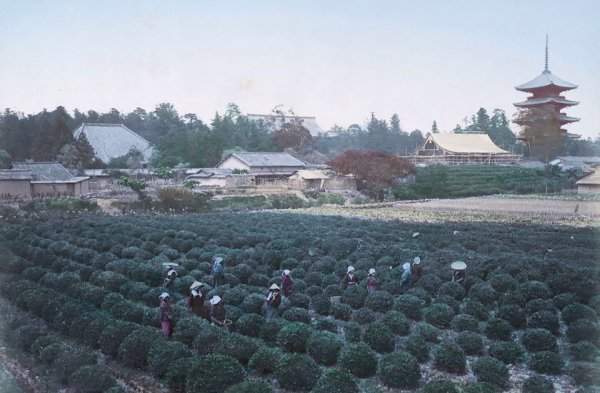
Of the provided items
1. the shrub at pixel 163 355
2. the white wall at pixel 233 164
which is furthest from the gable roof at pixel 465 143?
the shrub at pixel 163 355

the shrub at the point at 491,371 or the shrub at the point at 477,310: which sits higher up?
the shrub at the point at 477,310

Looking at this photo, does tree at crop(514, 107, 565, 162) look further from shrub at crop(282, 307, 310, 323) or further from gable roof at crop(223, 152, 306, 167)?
shrub at crop(282, 307, 310, 323)

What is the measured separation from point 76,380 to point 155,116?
80700mm

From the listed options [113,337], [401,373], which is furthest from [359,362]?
[113,337]

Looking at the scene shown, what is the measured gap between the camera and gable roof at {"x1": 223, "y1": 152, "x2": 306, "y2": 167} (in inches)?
2235

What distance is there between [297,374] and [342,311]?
13.0 ft

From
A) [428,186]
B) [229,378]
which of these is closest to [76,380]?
[229,378]

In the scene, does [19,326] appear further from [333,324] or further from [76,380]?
[333,324]

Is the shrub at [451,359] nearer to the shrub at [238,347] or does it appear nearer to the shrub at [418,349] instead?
the shrub at [418,349]

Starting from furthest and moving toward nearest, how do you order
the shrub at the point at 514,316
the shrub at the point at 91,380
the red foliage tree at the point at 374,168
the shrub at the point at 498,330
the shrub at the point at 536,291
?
the red foliage tree at the point at 374,168 → the shrub at the point at 536,291 → the shrub at the point at 514,316 → the shrub at the point at 498,330 → the shrub at the point at 91,380

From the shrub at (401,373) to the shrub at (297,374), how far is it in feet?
3.84

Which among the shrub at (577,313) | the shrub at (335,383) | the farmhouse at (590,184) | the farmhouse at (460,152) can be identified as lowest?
the shrub at (335,383)

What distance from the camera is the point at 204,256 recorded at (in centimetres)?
1853

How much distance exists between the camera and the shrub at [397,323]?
11.8 m
